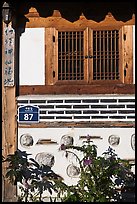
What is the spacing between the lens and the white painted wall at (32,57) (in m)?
9.09

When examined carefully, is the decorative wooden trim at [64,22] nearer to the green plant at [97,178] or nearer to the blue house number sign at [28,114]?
the blue house number sign at [28,114]

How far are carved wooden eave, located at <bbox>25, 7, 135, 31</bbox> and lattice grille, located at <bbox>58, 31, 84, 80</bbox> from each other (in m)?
0.16

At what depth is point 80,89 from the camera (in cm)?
898

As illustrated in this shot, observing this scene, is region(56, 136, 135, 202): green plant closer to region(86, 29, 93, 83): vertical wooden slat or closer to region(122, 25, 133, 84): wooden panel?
region(86, 29, 93, 83): vertical wooden slat

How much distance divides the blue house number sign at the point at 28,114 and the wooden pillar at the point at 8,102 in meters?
0.13

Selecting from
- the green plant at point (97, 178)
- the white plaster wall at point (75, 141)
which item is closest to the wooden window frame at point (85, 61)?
the white plaster wall at point (75, 141)

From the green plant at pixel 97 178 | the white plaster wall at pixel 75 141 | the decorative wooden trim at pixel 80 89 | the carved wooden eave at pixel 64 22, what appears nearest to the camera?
the green plant at pixel 97 178

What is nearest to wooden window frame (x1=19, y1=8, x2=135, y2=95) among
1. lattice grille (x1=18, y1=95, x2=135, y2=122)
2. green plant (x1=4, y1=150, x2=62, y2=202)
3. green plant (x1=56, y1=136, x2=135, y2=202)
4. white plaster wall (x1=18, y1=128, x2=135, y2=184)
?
lattice grille (x1=18, y1=95, x2=135, y2=122)

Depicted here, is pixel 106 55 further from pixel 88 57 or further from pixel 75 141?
pixel 75 141

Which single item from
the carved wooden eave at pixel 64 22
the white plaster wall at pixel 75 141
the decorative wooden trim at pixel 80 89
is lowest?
the white plaster wall at pixel 75 141

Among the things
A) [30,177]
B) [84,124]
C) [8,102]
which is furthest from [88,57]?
[30,177]

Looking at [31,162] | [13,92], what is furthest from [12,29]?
[31,162]

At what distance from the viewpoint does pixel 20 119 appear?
896 cm

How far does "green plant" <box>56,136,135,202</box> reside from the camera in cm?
788
